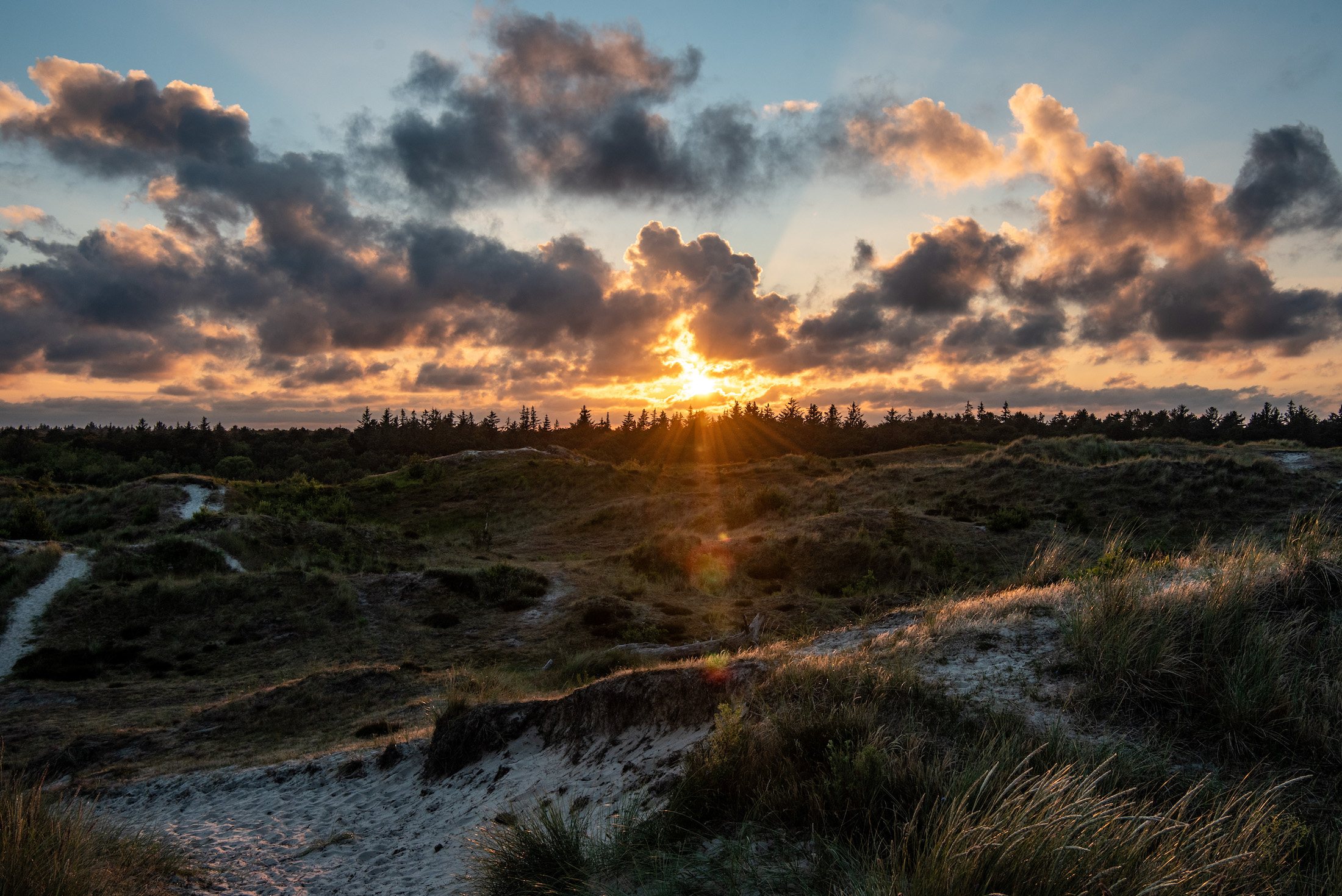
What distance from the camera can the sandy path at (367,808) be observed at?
22.4 feet

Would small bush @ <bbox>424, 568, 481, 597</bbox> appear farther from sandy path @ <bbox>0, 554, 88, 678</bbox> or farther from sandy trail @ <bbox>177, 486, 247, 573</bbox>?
sandy trail @ <bbox>177, 486, 247, 573</bbox>

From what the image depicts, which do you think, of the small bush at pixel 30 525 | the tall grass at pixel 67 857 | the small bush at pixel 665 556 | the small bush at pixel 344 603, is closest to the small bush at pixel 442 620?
the small bush at pixel 344 603

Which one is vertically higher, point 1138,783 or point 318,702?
point 1138,783

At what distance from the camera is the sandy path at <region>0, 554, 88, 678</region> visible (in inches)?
760

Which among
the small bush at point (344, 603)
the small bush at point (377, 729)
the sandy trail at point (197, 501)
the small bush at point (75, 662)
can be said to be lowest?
the small bush at point (75, 662)

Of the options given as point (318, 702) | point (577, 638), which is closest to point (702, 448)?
point (577, 638)

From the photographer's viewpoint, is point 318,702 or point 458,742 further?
point 318,702

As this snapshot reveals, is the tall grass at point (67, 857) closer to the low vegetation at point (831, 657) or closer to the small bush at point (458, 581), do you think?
the low vegetation at point (831, 657)

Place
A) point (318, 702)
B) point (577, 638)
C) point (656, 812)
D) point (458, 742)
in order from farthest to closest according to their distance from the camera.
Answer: point (577, 638) → point (318, 702) → point (458, 742) → point (656, 812)

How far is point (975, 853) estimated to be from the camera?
2.82m

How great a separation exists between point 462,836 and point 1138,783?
6.93 m

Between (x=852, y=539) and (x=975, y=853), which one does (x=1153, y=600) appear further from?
(x=852, y=539)

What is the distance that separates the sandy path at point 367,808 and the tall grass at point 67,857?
89 cm

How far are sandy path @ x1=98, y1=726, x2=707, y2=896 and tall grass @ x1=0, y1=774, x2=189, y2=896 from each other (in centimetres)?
89
